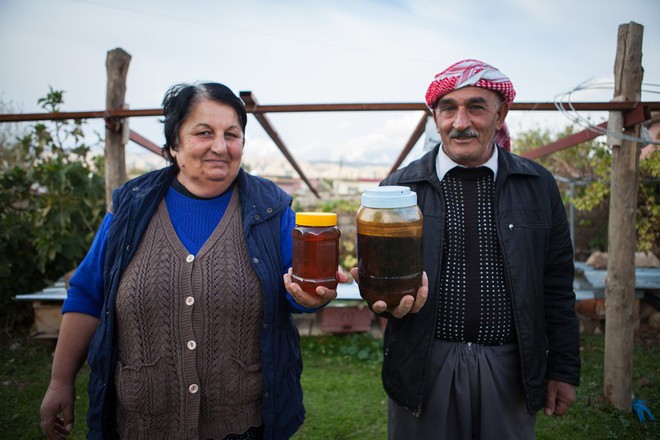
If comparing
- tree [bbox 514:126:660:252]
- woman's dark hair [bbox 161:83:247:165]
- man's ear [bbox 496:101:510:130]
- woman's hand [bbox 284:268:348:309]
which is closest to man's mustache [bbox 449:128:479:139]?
man's ear [bbox 496:101:510:130]

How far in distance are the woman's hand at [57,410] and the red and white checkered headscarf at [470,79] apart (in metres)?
2.15

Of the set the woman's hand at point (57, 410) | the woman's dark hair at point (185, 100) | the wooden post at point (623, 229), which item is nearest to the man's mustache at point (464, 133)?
the woman's dark hair at point (185, 100)

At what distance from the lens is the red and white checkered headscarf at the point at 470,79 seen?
1.77 m

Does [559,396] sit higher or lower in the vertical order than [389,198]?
lower

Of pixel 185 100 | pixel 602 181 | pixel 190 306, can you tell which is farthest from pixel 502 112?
pixel 602 181

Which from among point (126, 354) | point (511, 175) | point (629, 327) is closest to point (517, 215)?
point (511, 175)

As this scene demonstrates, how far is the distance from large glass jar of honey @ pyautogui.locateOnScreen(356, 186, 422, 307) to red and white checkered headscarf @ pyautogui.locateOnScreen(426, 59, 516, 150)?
684 mm

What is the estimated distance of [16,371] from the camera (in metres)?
4.27

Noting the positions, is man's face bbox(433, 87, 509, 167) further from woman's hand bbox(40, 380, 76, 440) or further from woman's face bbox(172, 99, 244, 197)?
woman's hand bbox(40, 380, 76, 440)

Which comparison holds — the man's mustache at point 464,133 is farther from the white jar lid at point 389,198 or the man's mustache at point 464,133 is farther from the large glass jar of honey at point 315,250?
the large glass jar of honey at point 315,250

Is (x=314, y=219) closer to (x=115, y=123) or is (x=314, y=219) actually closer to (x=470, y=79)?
(x=470, y=79)

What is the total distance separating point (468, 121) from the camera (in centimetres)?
180

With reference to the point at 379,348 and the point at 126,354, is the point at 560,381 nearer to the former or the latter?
the point at 126,354

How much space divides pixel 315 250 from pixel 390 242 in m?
0.27
